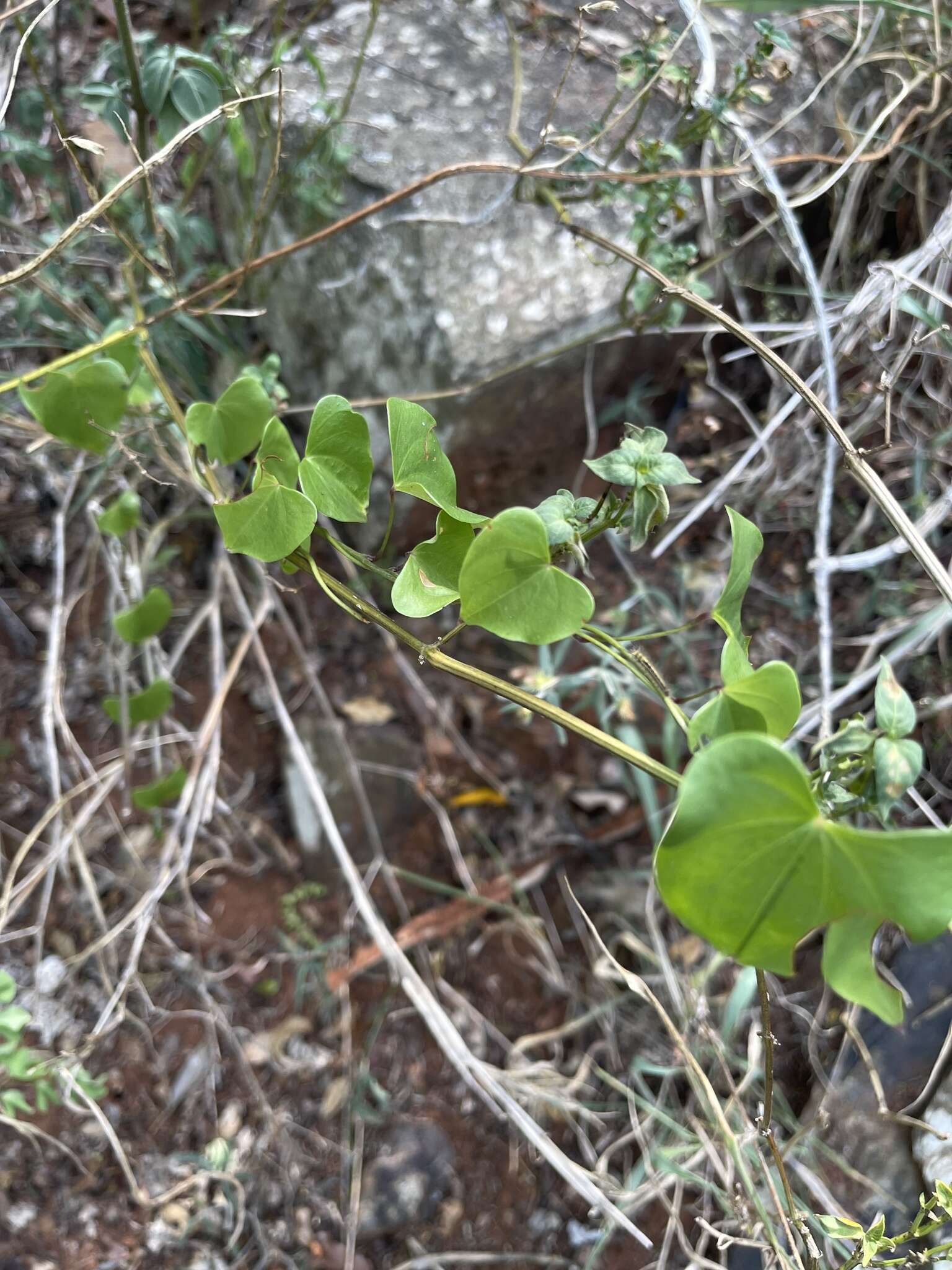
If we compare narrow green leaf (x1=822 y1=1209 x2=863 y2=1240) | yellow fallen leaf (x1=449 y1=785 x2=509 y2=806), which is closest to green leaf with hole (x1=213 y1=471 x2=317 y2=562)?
narrow green leaf (x1=822 y1=1209 x2=863 y2=1240)

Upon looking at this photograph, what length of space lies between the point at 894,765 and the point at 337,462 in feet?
1.41

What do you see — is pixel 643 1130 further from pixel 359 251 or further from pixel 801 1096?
pixel 359 251

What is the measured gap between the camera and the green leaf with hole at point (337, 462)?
24.3 inches

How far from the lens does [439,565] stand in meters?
0.60

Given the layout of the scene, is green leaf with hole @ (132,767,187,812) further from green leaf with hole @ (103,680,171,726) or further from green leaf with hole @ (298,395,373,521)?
green leaf with hole @ (298,395,373,521)

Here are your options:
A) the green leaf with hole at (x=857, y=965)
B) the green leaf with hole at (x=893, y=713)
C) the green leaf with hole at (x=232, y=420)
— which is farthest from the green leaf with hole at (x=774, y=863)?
the green leaf with hole at (x=232, y=420)

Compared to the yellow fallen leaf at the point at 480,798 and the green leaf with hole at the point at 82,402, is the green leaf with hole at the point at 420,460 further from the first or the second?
the yellow fallen leaf at the point at 480,798

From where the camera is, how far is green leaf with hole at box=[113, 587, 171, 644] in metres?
1.00

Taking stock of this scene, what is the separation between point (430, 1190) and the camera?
1.15 metres

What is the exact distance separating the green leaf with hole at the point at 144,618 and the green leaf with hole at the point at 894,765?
2.63 ft

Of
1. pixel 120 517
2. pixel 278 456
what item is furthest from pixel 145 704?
pixel 278 456

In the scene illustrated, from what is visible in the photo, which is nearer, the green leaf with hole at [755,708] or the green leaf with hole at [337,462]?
the green leaf with hole at [755,708]

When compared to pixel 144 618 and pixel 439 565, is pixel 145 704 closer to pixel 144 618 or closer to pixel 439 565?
pixel 144 618

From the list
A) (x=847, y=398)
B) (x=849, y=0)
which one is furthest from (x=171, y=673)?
(x=849, y=0)
